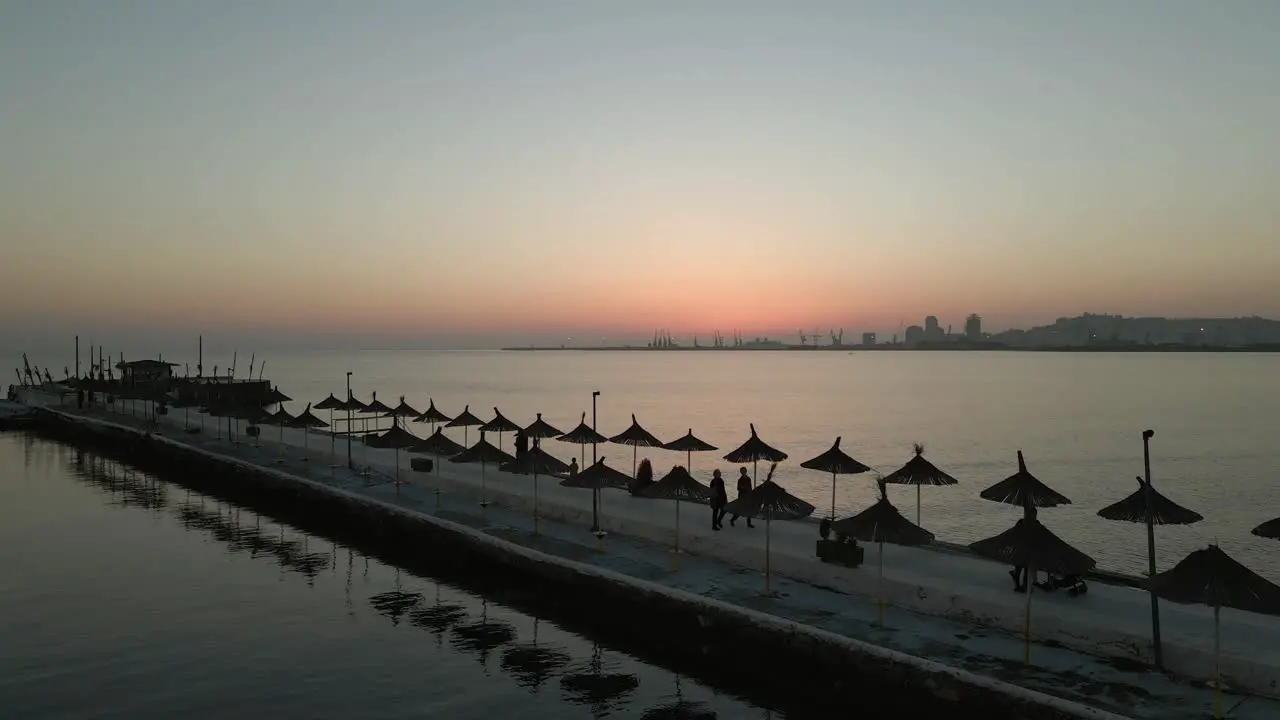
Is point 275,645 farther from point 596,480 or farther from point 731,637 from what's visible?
point 731,637

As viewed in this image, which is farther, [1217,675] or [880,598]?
[880,598]

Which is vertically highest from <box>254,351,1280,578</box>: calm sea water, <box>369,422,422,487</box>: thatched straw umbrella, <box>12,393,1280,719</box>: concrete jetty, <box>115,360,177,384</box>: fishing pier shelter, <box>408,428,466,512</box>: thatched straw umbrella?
<box>115,360,177,384</box>: fishing pier shelter

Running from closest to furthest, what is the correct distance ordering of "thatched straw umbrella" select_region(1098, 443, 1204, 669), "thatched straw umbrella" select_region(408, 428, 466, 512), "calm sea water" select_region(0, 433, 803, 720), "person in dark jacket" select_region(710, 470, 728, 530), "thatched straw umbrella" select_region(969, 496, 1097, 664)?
1. "thatched straw umbrella" select_region(969, 496, 1097, 664)
2. "thatched straw umbrella" select_region(1098, 443, 1204, 669)
3. "calm sea water" select_region(0, 433, 803, 720)
4. "person in dark jacket" select_region(710, 470, 728, 530)
5. "thatched straw umbrella" select_region(408, 428, 466, 512)

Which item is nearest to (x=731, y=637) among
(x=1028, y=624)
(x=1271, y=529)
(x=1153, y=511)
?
(x=1028, y=624)

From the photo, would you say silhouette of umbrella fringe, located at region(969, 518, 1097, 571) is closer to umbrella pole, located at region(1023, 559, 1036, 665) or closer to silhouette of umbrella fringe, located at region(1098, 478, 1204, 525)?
umbrella pole, located at region(1023, 559, 1036, 665)

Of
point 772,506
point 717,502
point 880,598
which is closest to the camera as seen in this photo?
point 880,598

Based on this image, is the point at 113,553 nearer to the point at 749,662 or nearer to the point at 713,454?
the point at 749,662

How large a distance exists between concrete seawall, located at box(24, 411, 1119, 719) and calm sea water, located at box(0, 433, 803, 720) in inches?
35.5

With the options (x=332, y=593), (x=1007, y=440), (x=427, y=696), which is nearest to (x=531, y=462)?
(x=332, y=593)

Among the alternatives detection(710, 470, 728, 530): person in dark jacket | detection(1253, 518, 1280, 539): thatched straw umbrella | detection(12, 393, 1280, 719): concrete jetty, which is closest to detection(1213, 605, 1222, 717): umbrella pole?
detection(12, 393, 1280, 719): concrete jetty

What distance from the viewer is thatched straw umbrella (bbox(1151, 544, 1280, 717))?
1242cm

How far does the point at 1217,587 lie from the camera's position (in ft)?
41.7

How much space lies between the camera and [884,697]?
50.2 feet

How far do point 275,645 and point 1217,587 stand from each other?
19454 mm
